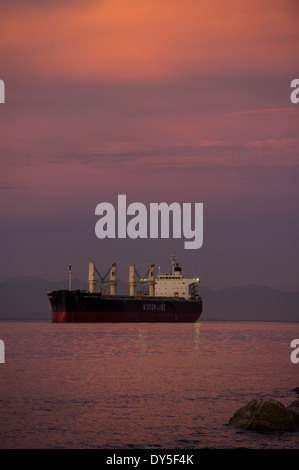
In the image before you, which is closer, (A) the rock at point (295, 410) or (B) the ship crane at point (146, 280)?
(A) the rock at point (295, 410)

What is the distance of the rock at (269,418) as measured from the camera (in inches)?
739

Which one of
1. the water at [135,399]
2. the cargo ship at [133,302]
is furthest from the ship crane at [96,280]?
the water at [135,399]

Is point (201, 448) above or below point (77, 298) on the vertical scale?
below

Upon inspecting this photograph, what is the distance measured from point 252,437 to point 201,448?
5.70 feet

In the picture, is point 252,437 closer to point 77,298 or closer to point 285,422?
point 285,422

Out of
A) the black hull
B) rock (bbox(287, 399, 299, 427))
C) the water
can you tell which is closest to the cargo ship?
the black hull

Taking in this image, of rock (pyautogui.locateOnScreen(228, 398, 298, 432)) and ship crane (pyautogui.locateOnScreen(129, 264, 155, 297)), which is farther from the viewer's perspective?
ship crane (pyautogui.locateOnScreen(129, 264, 155, 297))

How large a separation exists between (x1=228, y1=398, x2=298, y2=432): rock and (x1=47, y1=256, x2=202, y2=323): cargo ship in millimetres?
88926

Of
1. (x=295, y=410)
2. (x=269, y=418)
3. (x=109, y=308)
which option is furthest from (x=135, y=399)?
(x=109, y=308)

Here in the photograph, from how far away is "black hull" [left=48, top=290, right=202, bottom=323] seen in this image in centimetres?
10856

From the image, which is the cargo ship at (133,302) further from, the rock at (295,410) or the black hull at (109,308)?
the rock at (295,410)

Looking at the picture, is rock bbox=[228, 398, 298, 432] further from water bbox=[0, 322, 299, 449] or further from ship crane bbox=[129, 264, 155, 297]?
ship crane bbox=[129, 264, 155, 297]

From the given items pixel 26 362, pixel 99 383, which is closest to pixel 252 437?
pixel 99 383

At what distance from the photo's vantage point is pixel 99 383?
31.8 m
